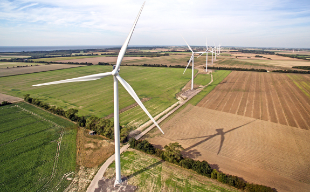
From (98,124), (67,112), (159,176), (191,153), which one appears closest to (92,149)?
(98,124)

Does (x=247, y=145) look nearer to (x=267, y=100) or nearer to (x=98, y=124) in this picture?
(x=98, y=124)

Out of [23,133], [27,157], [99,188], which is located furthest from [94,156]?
[23,133]

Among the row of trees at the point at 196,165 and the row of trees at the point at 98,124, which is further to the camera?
the row of trees at the point at 98,124

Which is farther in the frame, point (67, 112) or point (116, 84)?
point (67, 112)

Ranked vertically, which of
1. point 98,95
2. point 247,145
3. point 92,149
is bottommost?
point 92,149

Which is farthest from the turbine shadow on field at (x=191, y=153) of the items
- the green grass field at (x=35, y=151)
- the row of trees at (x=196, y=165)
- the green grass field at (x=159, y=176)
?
the green grass field at (x=35, y=151)

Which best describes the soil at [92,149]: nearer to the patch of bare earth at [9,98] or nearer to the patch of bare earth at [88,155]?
the patch of bare earth at [88,155]

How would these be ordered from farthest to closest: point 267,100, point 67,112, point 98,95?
point 98,95
point 267,100
point 67,112
